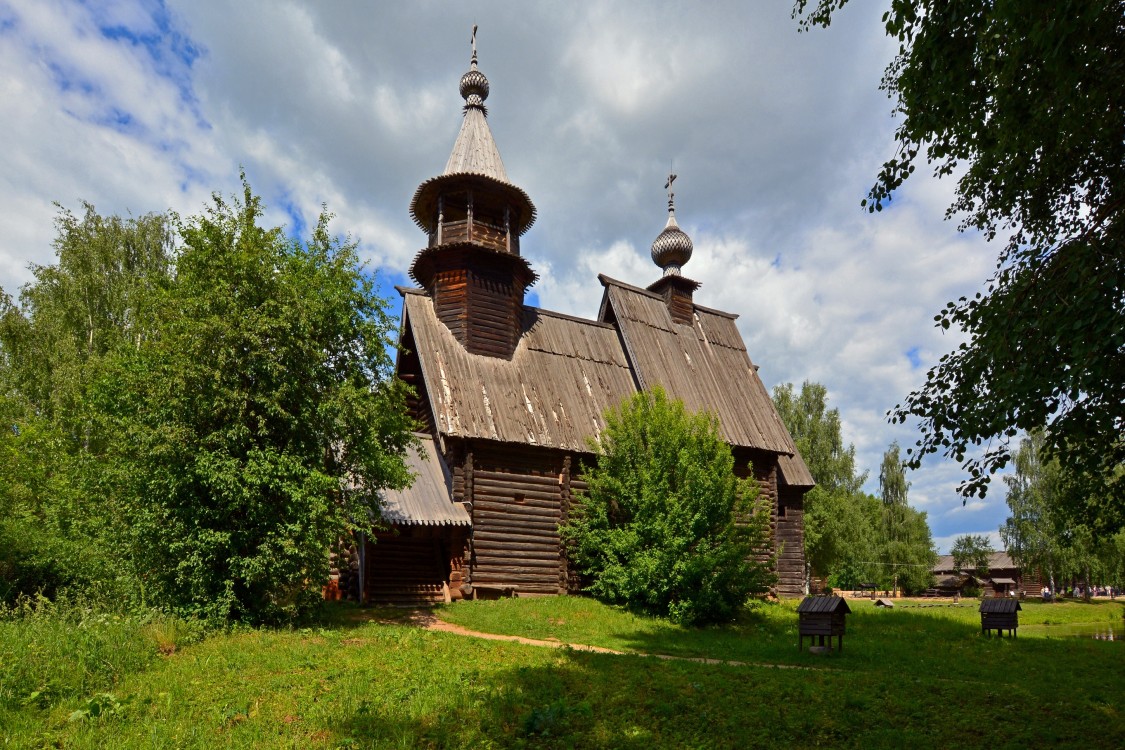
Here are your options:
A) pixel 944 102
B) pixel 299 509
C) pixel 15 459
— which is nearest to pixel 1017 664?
pixel 944 102

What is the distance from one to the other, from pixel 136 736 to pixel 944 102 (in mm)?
11255

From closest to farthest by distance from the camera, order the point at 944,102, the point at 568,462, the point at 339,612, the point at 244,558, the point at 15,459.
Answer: the point at 944,102 → the point at 244,558 → the point at 339,612 → the point at 15,459 → the point at 568,462

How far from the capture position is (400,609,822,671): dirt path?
11680mm

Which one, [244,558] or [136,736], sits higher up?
[244,558]

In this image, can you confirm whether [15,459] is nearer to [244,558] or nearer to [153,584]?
[153,584]

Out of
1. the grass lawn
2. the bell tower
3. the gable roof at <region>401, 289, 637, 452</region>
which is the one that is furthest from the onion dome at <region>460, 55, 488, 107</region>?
the grass lawn

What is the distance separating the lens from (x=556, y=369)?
24297mm

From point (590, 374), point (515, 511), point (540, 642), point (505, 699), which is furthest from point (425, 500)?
point (505, 699)

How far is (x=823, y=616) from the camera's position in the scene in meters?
13.0

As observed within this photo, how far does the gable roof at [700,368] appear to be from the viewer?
25953 millimetres

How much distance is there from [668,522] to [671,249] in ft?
54.1

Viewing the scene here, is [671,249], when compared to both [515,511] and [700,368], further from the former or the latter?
[515,511]

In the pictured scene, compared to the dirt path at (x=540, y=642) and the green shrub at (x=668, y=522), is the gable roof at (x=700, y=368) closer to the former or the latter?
the green shrub at (x=668, y=522)

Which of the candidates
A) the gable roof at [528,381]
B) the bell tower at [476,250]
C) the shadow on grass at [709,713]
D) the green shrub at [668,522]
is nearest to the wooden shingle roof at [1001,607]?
the green shrub at [668,522]
